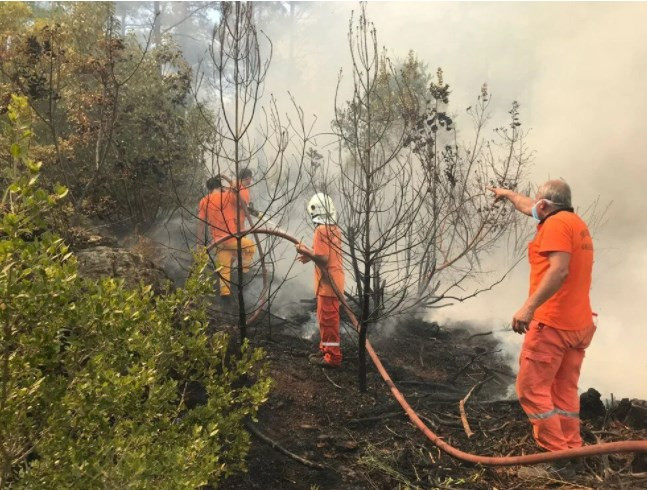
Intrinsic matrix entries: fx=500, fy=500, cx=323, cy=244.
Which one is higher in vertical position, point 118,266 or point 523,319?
point 118,266

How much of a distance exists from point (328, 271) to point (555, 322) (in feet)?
7.32

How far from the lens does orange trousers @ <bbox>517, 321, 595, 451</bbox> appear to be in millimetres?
3227

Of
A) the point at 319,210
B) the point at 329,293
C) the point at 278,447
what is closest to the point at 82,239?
the point at 319,210

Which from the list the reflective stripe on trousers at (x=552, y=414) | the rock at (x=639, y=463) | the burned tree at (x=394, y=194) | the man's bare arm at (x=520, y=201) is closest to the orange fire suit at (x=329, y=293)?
the burned tree at (x=394, y=194)

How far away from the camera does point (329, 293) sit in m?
5.08

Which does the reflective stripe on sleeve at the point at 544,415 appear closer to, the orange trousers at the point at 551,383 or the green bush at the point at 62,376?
the orange trousers at the point at 551,383

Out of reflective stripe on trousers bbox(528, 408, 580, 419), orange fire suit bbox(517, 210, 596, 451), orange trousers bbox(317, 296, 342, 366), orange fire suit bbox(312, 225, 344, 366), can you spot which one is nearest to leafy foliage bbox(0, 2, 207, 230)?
orange fire suit bbox(312, 225, 344, 366)

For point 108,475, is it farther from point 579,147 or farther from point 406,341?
point 579,147

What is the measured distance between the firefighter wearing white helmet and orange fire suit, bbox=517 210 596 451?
2.00 meters

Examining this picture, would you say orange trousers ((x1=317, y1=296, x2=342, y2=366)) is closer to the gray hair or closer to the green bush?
the gray hair

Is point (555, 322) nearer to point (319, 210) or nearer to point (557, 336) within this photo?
point (557, 336)

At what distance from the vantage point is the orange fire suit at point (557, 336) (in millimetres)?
3223

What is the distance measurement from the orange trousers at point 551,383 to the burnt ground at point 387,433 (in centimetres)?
26

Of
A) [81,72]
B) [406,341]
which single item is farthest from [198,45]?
[406,341]
